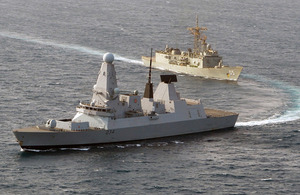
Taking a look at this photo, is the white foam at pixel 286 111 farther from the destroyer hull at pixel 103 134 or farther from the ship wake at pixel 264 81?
the destroyer hull at pixel 103 134

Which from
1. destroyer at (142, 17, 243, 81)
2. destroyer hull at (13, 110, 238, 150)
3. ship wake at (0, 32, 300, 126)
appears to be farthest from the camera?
destroyer at (142, 17, 243, 81)

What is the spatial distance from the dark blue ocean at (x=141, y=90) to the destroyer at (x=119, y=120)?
4.30 feet

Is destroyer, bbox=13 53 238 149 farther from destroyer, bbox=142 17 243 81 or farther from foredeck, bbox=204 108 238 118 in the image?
destroyer, bbox=142 17 243 81

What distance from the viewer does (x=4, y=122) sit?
80.4 metres

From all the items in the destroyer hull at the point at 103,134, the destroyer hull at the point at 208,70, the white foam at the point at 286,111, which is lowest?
the destroyer hull at the point at 103,134

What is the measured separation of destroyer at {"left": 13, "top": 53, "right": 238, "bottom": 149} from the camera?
7181 cm

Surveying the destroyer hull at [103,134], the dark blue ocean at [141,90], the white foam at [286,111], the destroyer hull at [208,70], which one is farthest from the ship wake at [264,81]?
the destroyer hull at [103,134]

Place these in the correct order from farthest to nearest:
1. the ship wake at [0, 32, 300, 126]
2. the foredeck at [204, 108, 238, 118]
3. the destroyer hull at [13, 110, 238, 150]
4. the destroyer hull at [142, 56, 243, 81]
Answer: the destroyer hull at [142, 56, 243, 81] < the ship wake at [0, 32, 300, 126] < the foredeck at [204, 108, 238, 118] < the destroyer hull at [13, 110, 238, 150]

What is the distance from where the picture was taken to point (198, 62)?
5022 inches

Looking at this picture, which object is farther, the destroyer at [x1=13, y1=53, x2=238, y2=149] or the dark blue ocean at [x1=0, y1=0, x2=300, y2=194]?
the destroyer at [x1=13, y1=53, x2=238, y2=149]

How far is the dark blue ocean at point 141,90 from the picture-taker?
209 ft

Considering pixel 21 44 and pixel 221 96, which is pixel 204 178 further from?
pixel 21 44

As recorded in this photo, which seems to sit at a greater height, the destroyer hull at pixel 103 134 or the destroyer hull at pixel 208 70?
the destroyer hull at pixel 208 70

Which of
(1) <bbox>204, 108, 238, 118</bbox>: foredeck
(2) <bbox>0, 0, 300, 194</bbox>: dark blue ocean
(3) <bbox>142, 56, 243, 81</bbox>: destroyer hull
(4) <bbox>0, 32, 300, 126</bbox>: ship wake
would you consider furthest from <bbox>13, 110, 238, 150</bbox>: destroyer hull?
(3) <bbox>142, 56, 243, 81</bbox>: destroyer hull
